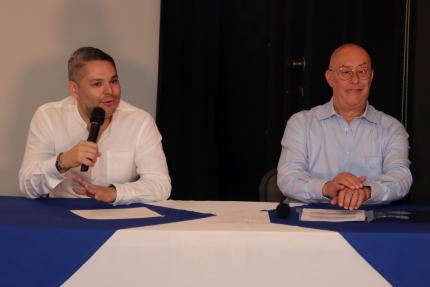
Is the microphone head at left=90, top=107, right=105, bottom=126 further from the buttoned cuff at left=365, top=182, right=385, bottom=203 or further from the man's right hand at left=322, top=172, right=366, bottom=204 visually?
the buttoned cuff at left=365, top=182, right=385, bottom=203

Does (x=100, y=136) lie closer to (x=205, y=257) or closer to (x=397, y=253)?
(x=205, y=257)

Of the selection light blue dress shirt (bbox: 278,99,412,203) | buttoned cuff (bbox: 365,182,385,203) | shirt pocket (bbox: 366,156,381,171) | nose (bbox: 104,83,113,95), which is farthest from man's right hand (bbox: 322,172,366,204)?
nose (bbox: 104,83,113,95)

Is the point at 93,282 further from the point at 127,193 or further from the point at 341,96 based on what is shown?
the point at 341,96

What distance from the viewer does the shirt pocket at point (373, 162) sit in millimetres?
3087

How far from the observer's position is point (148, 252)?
195 cm

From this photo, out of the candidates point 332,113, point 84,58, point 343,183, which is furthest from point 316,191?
point 84,58

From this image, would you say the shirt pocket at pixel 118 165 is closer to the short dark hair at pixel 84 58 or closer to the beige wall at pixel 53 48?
the short dark hair at pixel 84 58

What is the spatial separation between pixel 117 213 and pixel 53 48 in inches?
78.0

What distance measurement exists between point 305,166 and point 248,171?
1.45 metres

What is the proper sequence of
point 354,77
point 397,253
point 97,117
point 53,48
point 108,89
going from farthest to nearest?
1. point 53,48
2. point 354,77
3. point 108,89
4. point 97,117
5. point 397,253

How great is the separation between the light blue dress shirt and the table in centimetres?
102

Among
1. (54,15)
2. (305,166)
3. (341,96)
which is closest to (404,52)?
(341,96)

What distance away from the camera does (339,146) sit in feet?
10.3

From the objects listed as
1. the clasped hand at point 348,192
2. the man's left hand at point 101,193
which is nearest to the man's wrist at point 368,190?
the clasped hand at point 348,192
